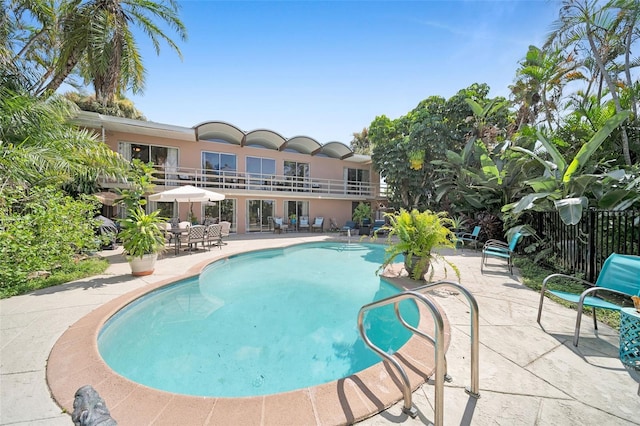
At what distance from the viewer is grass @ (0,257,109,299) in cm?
492

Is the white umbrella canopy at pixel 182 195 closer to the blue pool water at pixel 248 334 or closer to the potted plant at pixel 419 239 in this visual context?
the blue pool water at pixel 248 334

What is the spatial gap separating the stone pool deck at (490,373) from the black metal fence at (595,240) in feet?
6.69

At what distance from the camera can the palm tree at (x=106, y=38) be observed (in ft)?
28.2

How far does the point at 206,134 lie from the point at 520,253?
16.6 meters

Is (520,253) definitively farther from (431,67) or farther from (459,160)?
(431,67)

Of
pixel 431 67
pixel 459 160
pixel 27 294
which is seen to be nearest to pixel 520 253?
pixel 459 160

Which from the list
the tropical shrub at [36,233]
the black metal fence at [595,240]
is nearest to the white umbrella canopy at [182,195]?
the tropical shrub at [36,233]

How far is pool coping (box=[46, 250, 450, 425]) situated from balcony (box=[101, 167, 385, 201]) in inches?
469

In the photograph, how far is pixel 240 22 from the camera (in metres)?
8.13

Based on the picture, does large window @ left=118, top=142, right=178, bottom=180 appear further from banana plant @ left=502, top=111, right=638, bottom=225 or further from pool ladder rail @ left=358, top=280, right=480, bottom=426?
banana plant @ left=502, top=111, right=638, bottom=225

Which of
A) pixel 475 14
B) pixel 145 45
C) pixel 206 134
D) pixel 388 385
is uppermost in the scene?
pixel 145 45

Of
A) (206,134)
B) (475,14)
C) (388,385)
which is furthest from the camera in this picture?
(206,134)

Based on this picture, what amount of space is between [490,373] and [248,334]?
11.6ft

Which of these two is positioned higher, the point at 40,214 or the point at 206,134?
the point at 206,134
